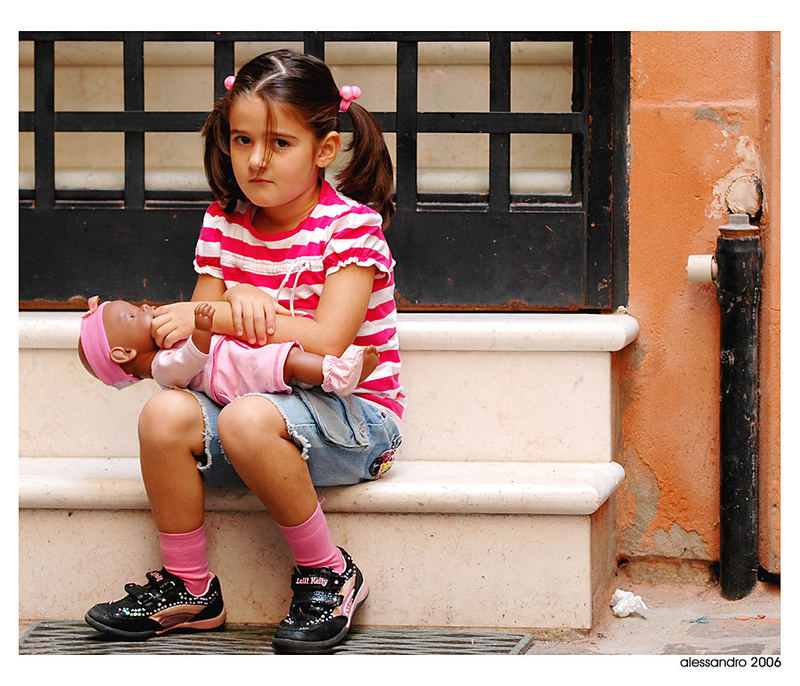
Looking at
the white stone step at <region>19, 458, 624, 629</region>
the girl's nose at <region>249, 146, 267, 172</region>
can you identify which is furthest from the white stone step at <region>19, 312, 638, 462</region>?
the girl's nose at <region>249, 146, 267, 172</region>

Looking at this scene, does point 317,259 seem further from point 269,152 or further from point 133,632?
point 133,632

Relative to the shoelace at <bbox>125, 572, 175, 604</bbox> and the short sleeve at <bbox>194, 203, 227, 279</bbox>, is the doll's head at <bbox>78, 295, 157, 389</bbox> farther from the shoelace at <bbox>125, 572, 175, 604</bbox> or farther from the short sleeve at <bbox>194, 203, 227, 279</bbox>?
the shoelace at <bbox>125, 572, 175, 604</bbox>

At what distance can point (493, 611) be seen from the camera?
1863 millimetres

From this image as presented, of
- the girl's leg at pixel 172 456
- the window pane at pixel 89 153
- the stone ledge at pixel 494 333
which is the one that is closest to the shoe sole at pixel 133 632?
the girl's leg at pixel 172 456

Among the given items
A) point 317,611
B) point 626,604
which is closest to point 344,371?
point 317,611

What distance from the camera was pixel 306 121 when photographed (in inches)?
71.2

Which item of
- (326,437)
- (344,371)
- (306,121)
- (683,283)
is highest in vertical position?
(306,121)

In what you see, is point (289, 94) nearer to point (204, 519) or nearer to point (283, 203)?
point (283, 203)

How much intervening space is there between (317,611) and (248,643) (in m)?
0.15

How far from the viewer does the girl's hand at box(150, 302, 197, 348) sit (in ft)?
5.77

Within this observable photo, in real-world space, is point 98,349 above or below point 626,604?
above

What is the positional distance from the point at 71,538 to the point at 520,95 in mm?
1461

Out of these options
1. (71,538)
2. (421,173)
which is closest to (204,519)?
(71,538)

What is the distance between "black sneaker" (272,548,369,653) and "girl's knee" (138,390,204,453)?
29cm
